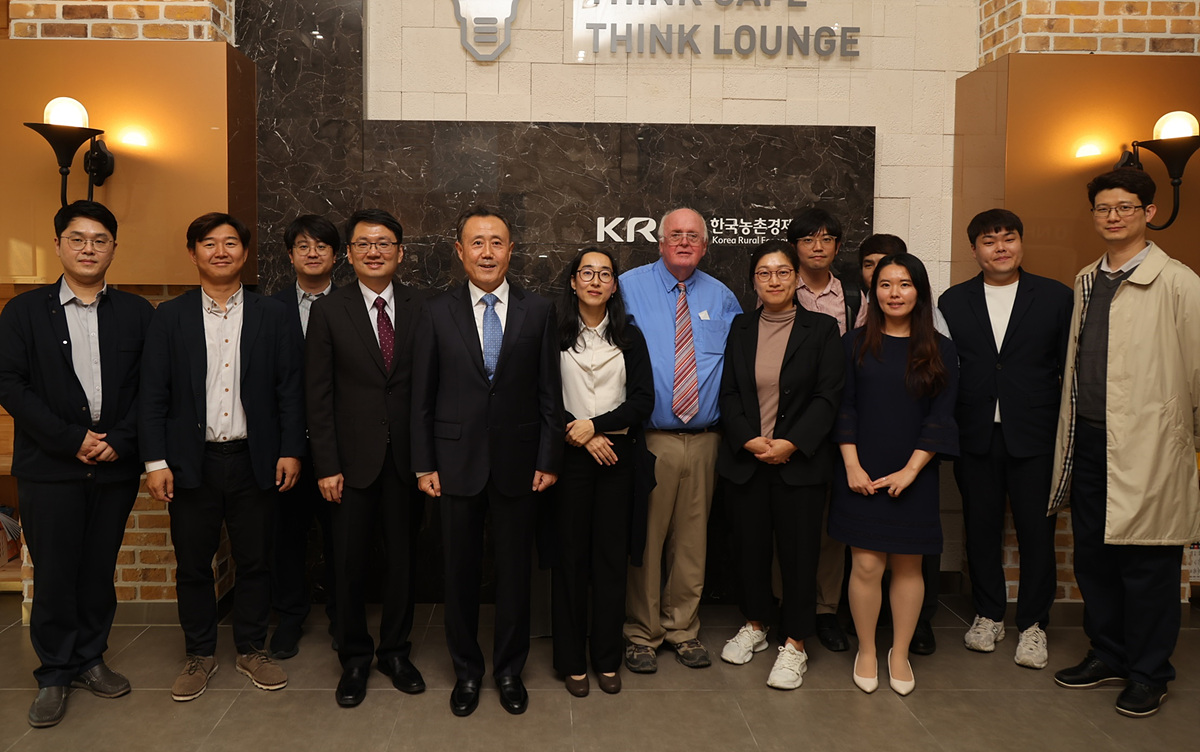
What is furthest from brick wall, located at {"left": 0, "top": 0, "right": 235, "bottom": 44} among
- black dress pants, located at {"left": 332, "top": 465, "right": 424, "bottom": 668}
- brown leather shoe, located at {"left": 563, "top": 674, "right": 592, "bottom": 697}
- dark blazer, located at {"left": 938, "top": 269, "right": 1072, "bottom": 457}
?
dark blazer, located at {"left": 938, "top": 269, "right": 1072, "bottom": 457}

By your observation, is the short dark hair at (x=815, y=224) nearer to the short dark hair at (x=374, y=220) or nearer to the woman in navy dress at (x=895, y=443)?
the woman in navy dress at (x=895, y=443)

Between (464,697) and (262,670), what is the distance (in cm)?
90

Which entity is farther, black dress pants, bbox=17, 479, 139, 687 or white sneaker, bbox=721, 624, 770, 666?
white sneaker, bbox=721, 624, 770, 666

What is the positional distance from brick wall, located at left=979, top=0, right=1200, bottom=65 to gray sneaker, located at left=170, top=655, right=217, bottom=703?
16.1ft

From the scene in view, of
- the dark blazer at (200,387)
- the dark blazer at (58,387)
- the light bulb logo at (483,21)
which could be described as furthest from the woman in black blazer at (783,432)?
the dark blazer at (58,387)

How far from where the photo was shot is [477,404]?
10.6ft

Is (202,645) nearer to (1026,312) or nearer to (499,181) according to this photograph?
(499,181)

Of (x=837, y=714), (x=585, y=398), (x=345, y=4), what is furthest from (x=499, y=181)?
(x=837, y=714)

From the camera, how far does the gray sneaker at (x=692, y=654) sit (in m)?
3.73

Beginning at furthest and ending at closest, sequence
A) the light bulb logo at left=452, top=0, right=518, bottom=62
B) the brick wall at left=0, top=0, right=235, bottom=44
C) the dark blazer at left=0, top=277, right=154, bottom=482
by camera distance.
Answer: the light bulb logo at left=452, top=0, right=518, bottom=62
the brick wall at left=0, top=0, right=235, bottom=44
the dark blazer at left=0, top=277, right=154, bottom=482

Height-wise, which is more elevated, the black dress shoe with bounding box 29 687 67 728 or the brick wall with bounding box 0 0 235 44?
the brick wall with bounding box 0 0 235 44

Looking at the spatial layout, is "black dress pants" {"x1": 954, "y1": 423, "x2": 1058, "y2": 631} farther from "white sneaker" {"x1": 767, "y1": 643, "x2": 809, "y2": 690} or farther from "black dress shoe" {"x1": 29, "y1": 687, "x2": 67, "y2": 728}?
"black dress shoe" {"x1": 29, "y1": 687, "x2": 67, "y2": 728}

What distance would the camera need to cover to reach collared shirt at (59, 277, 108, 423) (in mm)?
3307

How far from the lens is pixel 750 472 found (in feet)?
11.8
